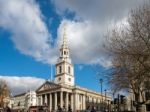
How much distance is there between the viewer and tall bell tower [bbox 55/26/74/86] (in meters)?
139

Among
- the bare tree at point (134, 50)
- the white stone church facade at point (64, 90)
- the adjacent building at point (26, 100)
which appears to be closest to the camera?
the bare tree at point (134, 50)

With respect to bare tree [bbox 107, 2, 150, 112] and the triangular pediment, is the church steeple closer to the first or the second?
the triangular pediment

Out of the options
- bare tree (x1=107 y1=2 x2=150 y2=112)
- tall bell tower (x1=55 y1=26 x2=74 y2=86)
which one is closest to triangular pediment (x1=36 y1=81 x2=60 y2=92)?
tall bell tower (x1=55 y1=26 x2=74 y2=86)

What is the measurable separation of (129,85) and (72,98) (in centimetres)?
9556

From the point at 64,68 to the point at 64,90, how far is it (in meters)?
9.60

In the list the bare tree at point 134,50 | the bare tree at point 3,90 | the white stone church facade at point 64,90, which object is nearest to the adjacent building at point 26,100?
the white stone church facade at point 64,90

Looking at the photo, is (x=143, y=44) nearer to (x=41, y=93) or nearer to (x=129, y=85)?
(x=129, y=85)

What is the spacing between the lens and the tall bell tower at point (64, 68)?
139 meters

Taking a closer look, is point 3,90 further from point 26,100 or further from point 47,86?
point 26,100

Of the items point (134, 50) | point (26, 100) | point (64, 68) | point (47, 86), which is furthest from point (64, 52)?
point (134, 50)

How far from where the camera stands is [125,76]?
37.9 meters

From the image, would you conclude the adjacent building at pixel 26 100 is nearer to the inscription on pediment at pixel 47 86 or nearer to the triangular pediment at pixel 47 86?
the triangular pediment at pixel 47 86

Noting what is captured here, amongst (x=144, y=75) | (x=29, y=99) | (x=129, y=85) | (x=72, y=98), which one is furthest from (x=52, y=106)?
(x=144, y=75)

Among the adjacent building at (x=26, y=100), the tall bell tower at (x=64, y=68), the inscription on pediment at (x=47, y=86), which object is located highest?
the tall bell tower at (x=64, y=68)
